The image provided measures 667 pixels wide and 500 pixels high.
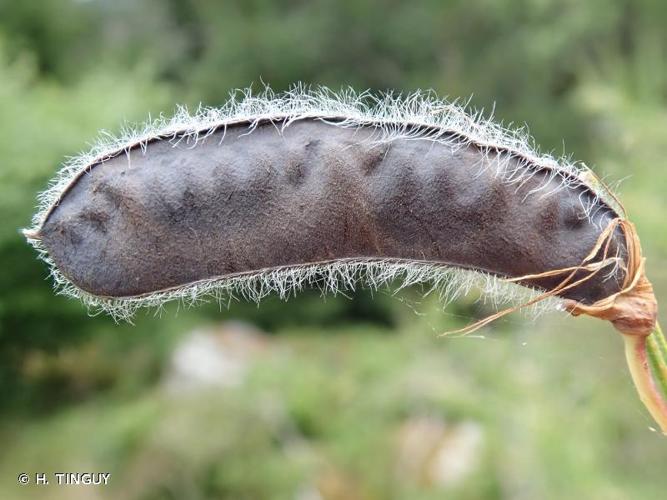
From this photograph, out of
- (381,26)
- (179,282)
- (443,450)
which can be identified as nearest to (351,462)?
(443,450)

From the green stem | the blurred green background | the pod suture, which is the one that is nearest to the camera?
the green stem

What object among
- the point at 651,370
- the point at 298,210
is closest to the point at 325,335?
the point at 298,210

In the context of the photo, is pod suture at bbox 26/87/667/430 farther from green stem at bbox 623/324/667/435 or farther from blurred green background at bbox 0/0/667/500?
blurred green background at bbox 0/0/667/500

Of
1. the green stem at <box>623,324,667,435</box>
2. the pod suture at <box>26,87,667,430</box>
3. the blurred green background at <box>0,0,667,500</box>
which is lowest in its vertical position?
the green stem at <box>623,324,667,435</box>

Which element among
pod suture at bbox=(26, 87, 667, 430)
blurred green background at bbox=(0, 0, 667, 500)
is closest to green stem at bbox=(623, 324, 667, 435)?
pod suture at bbox=(26, 87, 667, 430)

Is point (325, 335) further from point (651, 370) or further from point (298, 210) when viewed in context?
point (651, 370)

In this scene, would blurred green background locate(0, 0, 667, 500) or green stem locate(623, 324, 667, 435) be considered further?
blurred green background locate(0, 0, 667, 500)

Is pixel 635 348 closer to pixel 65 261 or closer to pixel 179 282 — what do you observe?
pixel 179 282

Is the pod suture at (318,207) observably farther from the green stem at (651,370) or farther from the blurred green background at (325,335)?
the blurred green background at (325,335)
